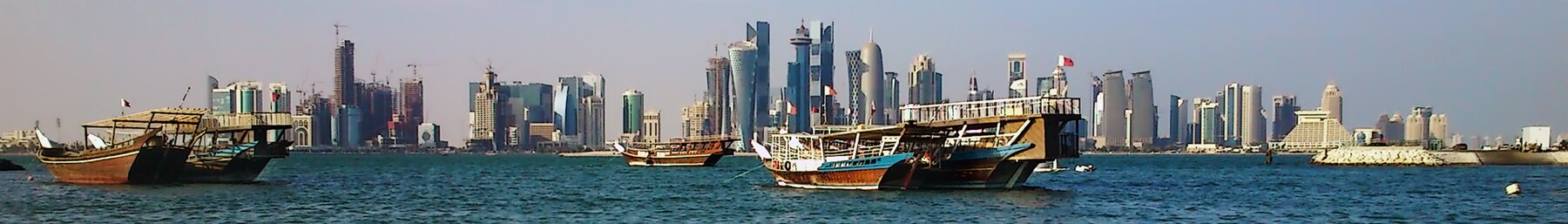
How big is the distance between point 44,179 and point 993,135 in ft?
145

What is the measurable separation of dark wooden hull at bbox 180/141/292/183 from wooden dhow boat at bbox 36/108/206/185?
145cm

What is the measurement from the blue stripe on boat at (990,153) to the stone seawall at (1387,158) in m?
81.4

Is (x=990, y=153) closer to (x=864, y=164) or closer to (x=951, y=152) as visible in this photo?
(x=951, y=152)

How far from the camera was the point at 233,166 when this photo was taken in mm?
74688

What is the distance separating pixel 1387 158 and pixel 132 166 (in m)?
99.9

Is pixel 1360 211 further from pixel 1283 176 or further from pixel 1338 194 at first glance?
pixel 1283 176

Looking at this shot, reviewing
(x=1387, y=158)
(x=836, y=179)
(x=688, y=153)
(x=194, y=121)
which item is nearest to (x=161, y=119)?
(x=194, y=121)

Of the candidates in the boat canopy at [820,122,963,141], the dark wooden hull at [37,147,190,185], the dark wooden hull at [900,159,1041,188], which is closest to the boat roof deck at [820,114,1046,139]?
the boat canopy at [820,122,963,141]

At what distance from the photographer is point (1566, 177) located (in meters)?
93.2

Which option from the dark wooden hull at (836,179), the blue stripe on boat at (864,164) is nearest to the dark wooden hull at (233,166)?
the dark wooden hull at (836,179)

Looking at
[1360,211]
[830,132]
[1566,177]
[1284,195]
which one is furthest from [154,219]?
[1566,177]

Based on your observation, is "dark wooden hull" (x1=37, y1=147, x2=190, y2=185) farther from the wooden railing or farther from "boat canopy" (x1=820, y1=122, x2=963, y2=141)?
the wooden railing

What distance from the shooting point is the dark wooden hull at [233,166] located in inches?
2891

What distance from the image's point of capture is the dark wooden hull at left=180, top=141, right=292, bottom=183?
73.4m
